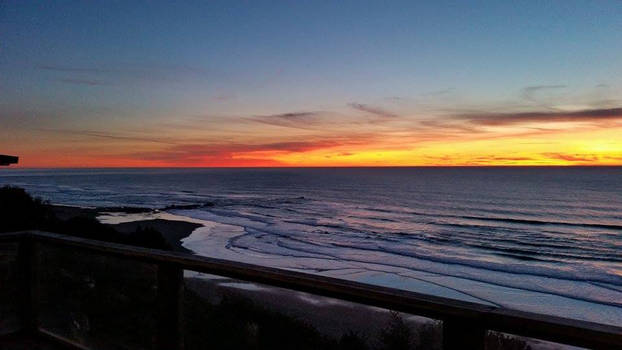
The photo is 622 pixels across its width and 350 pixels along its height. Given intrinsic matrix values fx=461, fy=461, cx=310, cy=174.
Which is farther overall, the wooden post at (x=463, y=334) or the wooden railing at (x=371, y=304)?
the wooden post at (x=463, y=334)

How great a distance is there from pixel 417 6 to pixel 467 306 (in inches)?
487

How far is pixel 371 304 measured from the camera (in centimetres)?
195

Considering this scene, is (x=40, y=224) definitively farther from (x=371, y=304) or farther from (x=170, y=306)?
(x=371, y=304)

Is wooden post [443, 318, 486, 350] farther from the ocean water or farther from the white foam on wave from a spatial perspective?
the white foam on wave

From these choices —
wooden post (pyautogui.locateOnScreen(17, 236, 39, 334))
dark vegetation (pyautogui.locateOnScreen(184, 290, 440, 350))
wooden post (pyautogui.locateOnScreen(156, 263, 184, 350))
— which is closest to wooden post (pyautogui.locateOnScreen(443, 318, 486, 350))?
wooden post (pyautogui.locateOnScreen(156, 263, 184, 350))

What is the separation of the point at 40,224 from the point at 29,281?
13.3 metres

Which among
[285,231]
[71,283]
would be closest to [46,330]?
[71,283]

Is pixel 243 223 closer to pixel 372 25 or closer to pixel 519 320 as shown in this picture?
pixel 372 25

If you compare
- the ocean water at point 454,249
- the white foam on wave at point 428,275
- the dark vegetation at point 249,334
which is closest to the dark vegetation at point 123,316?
the dark vegetation at point 249,334

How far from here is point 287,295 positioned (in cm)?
1045

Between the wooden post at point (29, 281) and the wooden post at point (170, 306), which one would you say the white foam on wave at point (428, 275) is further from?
the wooden post at point (170, 306)

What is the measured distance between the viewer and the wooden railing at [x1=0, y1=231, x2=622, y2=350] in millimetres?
1528

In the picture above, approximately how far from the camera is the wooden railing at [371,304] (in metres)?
1.53

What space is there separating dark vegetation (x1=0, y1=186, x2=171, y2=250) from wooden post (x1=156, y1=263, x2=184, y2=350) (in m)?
11.6
